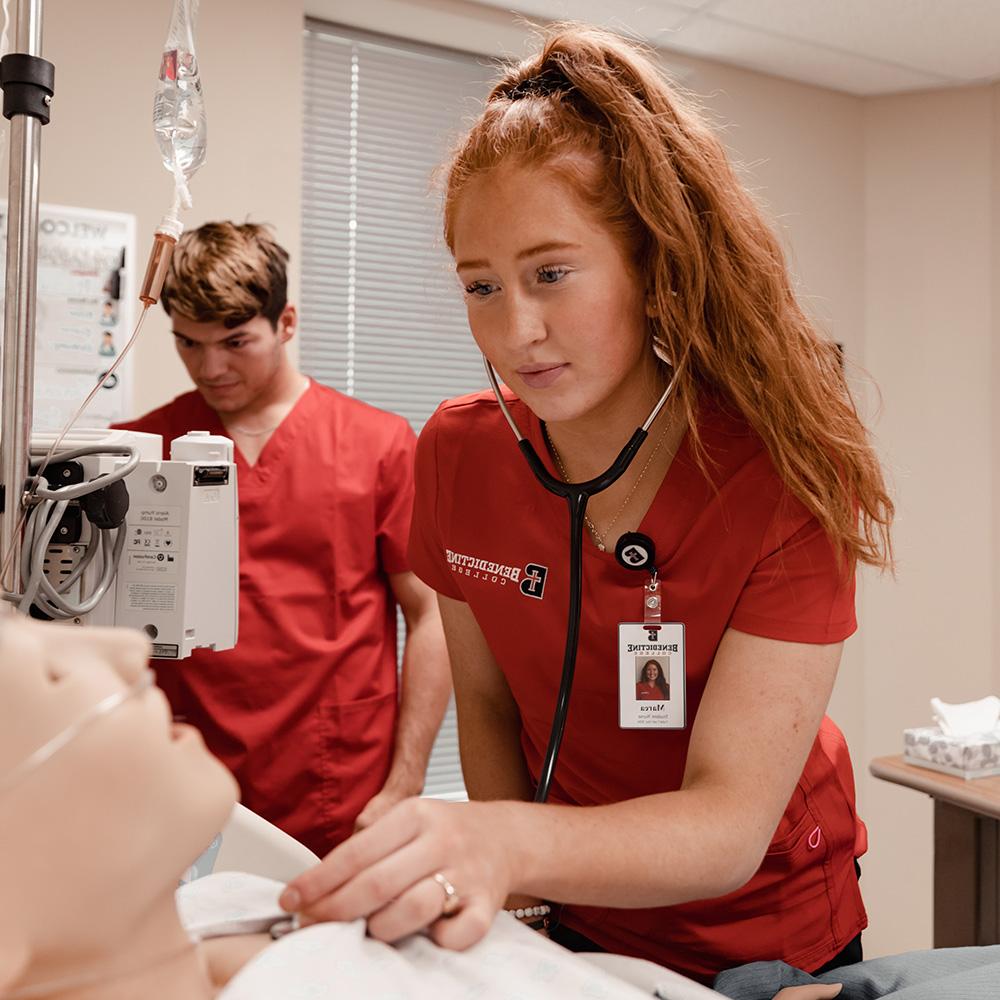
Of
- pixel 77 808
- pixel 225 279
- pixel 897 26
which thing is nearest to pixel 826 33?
pixel 897 26

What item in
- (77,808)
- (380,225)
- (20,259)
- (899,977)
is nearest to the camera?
(77,808)

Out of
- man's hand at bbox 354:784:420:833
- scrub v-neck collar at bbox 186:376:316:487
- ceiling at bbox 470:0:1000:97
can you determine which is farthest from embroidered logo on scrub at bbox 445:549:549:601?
ceiling at bbox 470:0:1000:97

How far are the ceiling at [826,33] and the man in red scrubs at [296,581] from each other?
1.40 metres

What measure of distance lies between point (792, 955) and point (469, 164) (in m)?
0.87

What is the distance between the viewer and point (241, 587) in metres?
2.06

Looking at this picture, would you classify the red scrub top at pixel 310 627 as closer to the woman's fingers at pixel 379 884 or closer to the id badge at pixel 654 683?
the id badge at pixel 654 683

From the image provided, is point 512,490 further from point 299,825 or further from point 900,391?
point 900,391

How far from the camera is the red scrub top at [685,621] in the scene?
3.42ft

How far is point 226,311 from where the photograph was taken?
6.75 feet

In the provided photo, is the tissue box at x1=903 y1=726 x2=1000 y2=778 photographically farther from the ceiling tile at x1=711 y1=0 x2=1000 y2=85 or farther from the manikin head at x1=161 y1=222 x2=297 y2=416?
the ceiling tile at x1=711 y1=0 x2=1000 y2=85

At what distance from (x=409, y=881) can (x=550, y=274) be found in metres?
0.57

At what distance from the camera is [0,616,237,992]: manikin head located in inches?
22.3

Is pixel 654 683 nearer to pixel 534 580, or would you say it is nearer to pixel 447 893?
pixel 534 580

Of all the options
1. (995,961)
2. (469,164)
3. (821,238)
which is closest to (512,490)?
(469,164)
